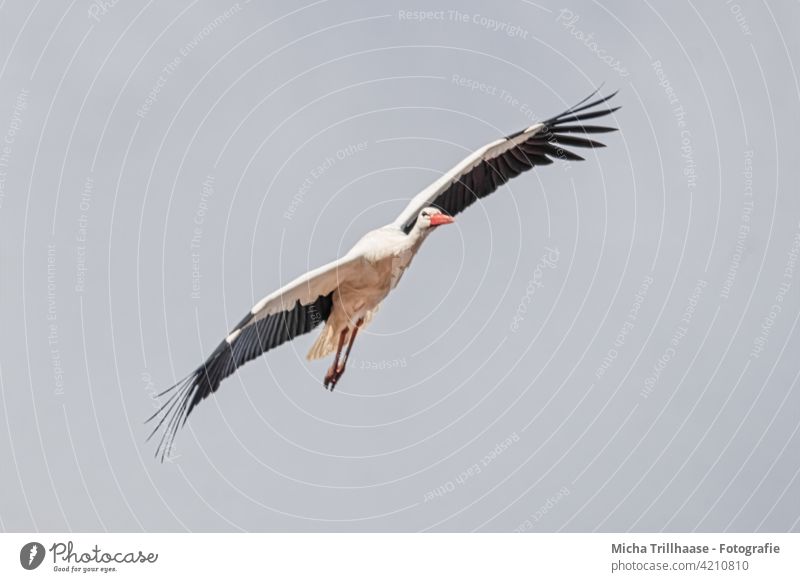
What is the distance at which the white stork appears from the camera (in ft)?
75.4

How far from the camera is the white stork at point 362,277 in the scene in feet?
75.4

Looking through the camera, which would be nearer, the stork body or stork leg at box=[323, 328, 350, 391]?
the stork body

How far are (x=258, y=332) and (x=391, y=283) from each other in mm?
2711

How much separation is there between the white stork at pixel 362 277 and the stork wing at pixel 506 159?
17 mm
